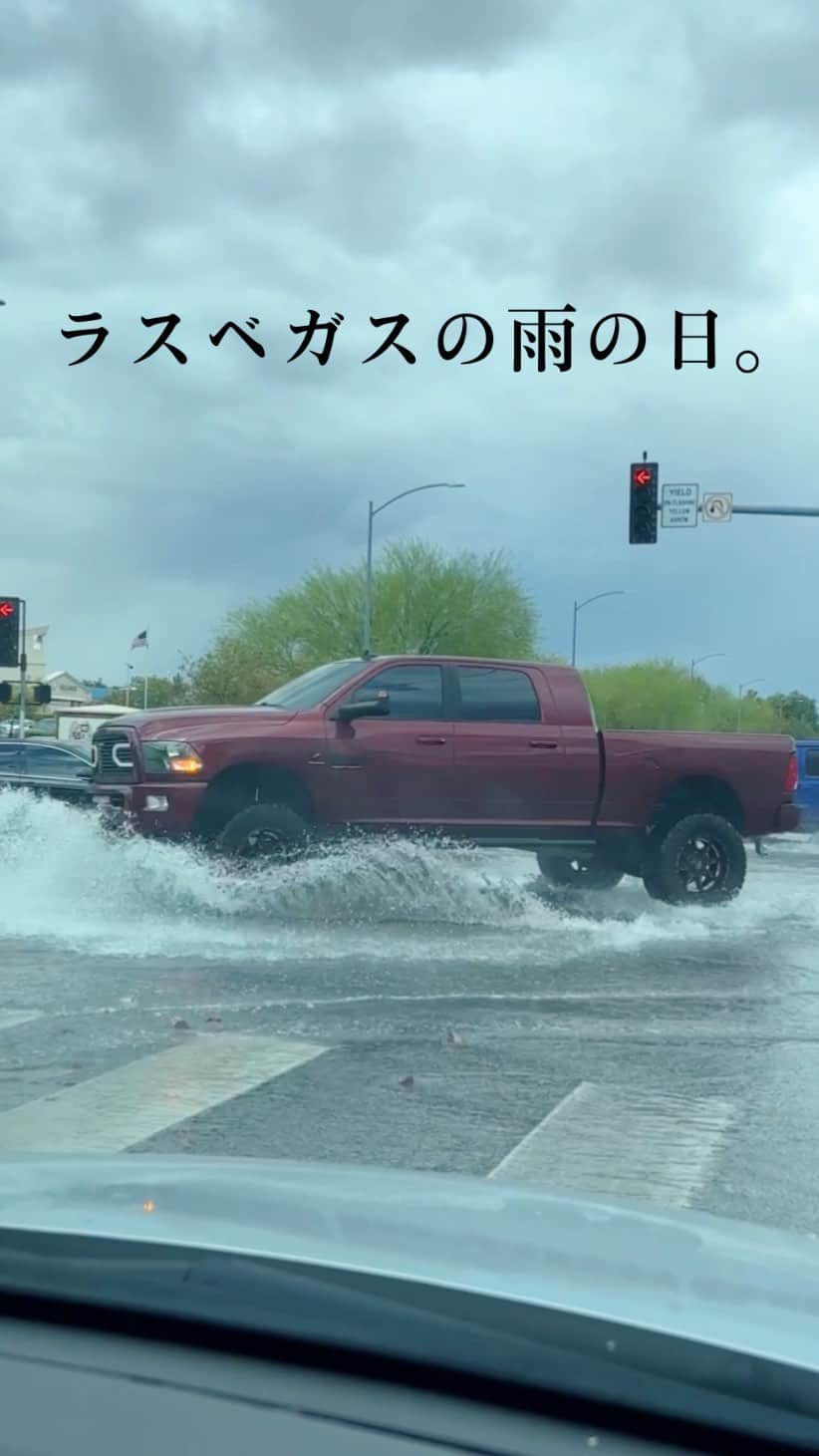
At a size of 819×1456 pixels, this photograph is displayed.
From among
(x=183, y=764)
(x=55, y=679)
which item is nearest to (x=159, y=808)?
A: (x=183, y=764)

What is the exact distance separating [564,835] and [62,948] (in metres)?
4.75

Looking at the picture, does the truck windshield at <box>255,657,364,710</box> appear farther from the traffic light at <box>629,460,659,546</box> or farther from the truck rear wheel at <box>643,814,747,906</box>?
the traffic light at <box>629,460,659,546</box>

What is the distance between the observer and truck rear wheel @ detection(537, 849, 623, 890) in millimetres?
16172

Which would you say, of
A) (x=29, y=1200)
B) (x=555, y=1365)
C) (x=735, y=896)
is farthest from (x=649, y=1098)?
(x=735, y=896)

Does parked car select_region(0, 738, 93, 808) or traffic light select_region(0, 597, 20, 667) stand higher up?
traffic light select_region(0, 597, 20, 667)

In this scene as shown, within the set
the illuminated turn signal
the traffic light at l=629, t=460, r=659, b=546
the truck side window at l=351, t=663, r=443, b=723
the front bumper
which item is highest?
the traffic light at l=629, t=460, r=659, b=546

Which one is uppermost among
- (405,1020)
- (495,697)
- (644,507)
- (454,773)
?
(644,507)

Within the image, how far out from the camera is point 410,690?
1420cm

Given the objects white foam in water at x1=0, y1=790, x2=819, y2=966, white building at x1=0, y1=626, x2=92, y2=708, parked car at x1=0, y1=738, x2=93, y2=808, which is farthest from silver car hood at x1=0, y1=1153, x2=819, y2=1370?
white building at x1=0, y1=626, x2=92, y2=708

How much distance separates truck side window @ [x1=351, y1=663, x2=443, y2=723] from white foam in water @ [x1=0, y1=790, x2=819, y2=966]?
111 cm

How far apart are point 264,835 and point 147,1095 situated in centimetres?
621

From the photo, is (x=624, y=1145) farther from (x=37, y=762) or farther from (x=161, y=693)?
(x=161, y=693)

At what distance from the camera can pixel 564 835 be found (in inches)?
568

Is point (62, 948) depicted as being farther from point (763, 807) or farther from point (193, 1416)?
point (193, 1416)
